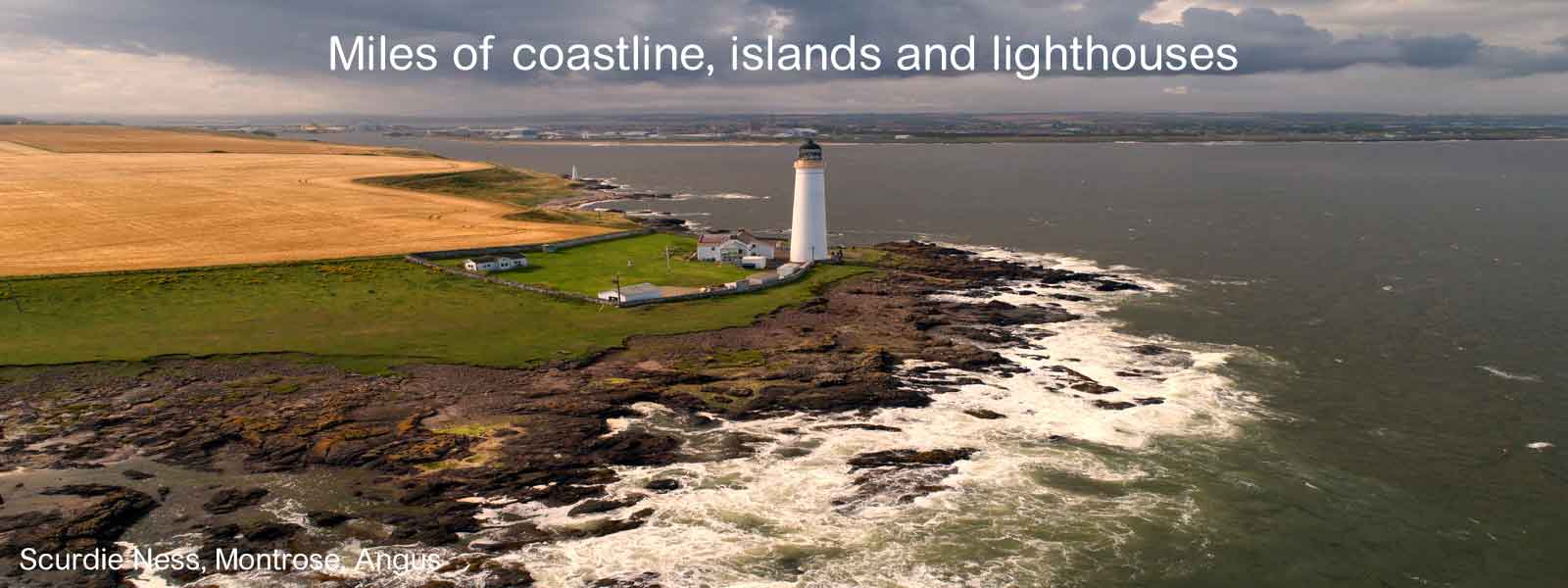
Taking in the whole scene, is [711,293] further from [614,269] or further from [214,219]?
[214,219]

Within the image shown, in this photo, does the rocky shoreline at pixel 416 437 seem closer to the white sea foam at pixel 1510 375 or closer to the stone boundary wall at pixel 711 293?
the stone boundary wall at pixel 711 293

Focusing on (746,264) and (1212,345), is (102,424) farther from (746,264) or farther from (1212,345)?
(1212,345)

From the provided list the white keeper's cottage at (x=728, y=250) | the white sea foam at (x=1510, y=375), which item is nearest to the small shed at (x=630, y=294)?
the white keeper's cottage at (x=728, y=250)

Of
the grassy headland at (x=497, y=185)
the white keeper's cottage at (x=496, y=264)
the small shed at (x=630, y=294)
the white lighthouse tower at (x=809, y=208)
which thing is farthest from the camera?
the grassy headland at (x=497, y=185)

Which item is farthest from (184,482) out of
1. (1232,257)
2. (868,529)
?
(1232,257)

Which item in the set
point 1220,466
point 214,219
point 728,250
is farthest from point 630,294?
point 214,219

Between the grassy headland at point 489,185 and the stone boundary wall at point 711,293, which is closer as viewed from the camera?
the stone boundary wall at point 711,293
